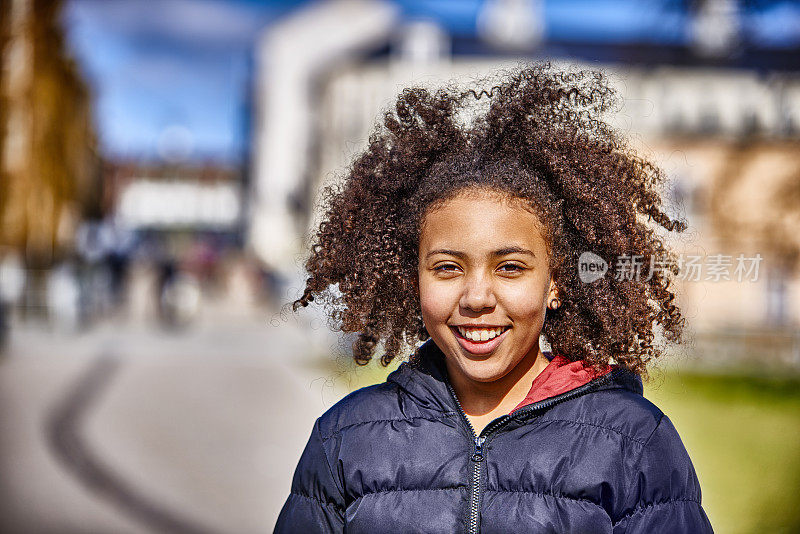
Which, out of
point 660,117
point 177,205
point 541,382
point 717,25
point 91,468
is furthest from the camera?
point 177,205

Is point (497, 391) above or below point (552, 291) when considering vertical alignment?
below

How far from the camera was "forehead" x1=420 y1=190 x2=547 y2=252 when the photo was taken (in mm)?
1914

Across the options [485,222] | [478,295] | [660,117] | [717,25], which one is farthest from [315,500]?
[660,117]

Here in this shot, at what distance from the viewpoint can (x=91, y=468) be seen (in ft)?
23.1

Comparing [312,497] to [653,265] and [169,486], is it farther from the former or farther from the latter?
[169,486]

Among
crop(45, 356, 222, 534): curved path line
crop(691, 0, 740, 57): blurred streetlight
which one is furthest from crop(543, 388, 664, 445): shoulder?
crop(45, 356, 222, 534): curved path line

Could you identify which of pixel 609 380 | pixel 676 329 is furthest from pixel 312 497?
pixel 676 329

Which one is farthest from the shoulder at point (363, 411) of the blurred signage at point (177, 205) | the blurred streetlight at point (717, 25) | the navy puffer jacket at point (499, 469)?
the blurred signage at point (177, 205)

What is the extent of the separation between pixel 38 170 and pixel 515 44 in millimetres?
27451

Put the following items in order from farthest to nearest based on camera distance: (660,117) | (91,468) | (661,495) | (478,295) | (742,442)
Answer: (660,117)
(742,442)
(91,468)
(478,295)
(661,495)

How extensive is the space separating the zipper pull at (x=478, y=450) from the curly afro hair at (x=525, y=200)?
333 millimetres

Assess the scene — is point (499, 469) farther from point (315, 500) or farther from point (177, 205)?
point (177, 205)

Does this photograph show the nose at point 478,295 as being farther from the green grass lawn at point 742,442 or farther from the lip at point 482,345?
the green grass lawn at point 742,442

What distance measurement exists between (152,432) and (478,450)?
7159 millimetres
